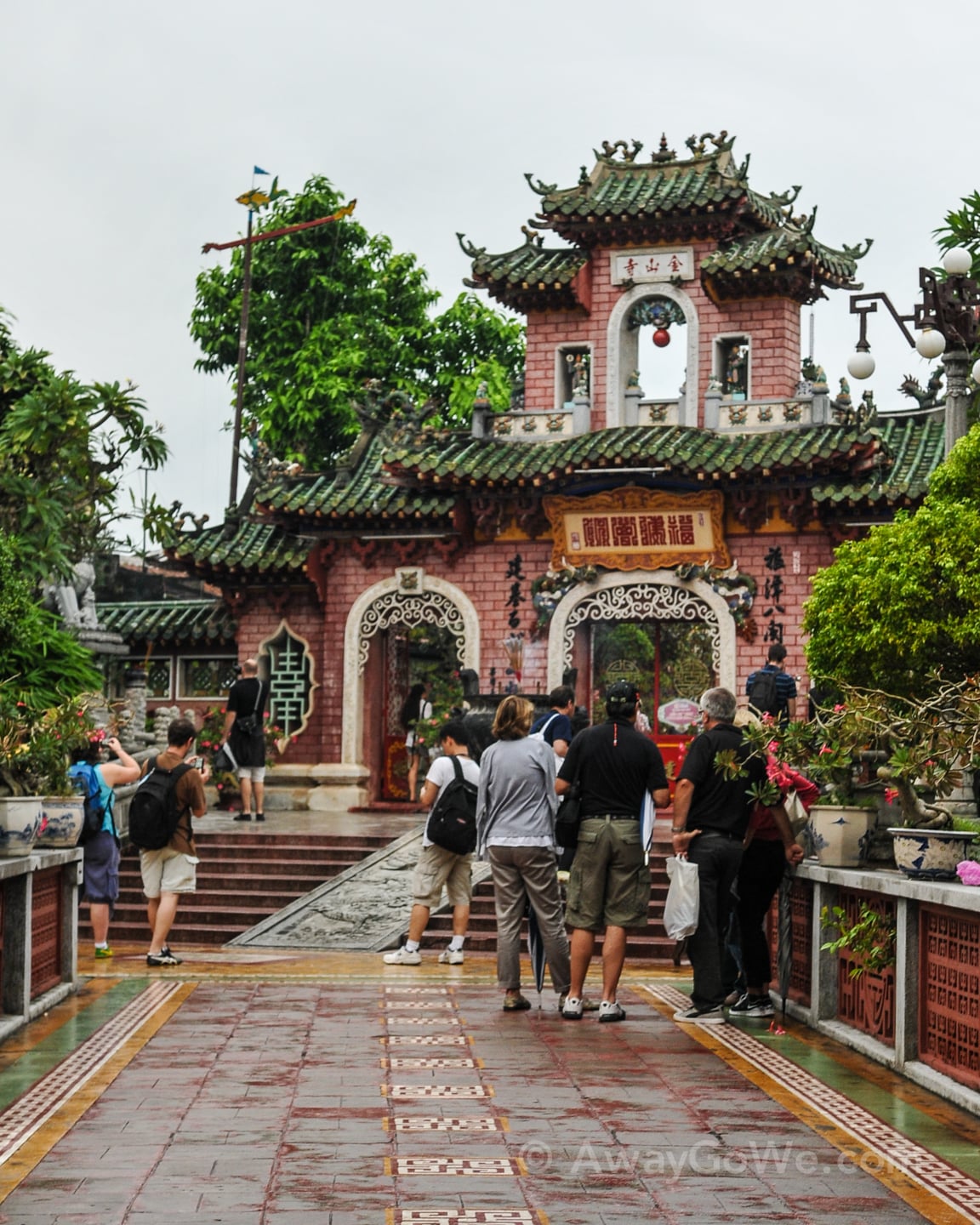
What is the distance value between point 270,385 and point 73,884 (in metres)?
27.3

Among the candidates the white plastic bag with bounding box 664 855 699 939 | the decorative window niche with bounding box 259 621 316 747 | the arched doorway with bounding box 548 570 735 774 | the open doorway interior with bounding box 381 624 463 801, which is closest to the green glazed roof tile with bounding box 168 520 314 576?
the decorative window niche with bounding box 259 621 316 747

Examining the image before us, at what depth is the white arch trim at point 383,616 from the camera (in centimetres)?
Answer: 2252

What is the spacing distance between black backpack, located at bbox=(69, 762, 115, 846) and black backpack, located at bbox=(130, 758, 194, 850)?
630mm

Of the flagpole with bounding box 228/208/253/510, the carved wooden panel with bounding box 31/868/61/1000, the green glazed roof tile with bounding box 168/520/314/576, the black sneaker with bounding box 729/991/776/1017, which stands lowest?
the black sneaker with bounding box 729/991/776/1017

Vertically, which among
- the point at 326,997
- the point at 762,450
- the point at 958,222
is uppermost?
the point at 958,222

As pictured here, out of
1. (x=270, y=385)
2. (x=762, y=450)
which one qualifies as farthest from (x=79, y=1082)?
(x=270, y=385)

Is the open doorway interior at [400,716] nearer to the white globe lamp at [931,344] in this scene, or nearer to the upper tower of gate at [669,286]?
the upper tower of gate at [669,286]

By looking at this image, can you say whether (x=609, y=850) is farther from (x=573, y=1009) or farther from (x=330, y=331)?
(x=330, y=331)

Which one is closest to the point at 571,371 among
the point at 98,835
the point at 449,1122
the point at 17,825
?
the point at 98,835

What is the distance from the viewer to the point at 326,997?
1072cm

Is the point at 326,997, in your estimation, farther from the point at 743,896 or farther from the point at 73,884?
the point at 743,896

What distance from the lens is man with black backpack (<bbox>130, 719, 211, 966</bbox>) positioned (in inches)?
472

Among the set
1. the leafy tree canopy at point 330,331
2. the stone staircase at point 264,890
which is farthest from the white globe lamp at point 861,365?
the leafy tree canopy at point 330,331

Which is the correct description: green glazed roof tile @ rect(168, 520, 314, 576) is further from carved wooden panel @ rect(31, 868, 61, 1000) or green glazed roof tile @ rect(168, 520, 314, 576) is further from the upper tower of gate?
carved wooden panel @ rect(31, 868, 61, 1000)
